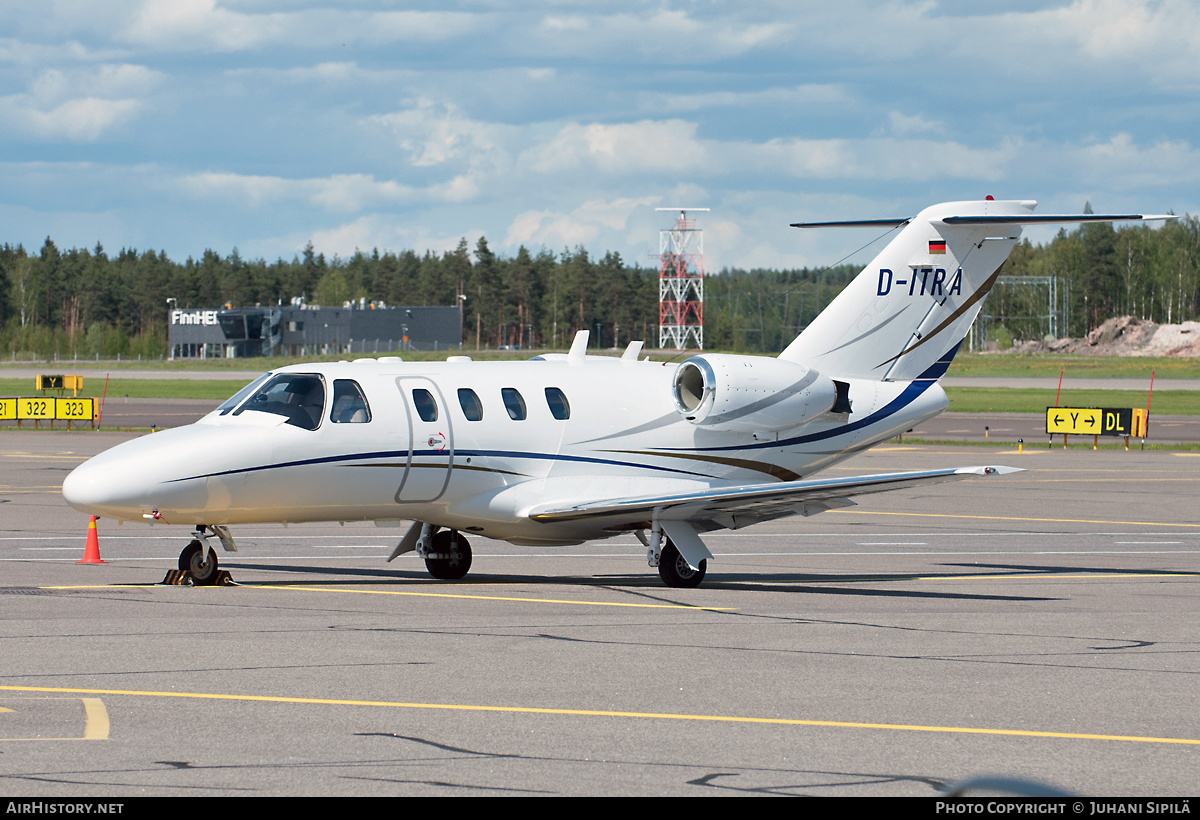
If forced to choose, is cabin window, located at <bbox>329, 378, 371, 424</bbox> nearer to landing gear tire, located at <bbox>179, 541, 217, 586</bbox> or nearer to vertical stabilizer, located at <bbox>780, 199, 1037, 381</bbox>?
landing gear tire, located at <bbox>179, 541, 217, 586</bbox>

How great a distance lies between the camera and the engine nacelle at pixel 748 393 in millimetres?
18391

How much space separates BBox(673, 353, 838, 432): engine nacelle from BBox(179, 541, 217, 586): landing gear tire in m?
6.58

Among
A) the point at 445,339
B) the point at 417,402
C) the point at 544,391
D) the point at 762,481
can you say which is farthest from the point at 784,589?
the point at 445,339

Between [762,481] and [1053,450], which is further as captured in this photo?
[1053,450]

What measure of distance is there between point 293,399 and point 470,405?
231 centimetres

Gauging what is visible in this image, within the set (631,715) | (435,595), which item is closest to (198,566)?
(435,595)

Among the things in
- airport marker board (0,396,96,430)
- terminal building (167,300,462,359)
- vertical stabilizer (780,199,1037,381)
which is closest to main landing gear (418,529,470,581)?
vertical stabilizer (780,199,1037,381)

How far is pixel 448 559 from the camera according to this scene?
59.3 feet

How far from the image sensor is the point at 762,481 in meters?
19.1

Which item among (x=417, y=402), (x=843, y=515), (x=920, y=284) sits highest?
(x=920, y=284)

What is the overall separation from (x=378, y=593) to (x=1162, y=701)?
912cm

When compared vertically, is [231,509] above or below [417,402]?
below

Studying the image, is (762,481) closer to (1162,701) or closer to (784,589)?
(784,589)

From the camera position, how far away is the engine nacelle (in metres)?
18.4
